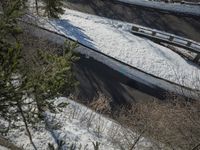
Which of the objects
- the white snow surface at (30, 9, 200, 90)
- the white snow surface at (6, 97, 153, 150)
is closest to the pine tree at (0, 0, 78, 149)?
the white snow surface at (6, 97, 153, 150)

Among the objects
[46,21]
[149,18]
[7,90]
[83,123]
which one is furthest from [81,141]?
[149,18]

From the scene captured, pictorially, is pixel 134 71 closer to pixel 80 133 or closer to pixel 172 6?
pixel 80 133

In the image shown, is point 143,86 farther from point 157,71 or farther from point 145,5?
point 145,5

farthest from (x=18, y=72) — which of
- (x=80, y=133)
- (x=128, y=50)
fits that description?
(x=128, y=50)

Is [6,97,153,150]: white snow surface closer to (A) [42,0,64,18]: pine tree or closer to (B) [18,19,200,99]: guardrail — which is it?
(B) [18,19,200,99]: guardrail

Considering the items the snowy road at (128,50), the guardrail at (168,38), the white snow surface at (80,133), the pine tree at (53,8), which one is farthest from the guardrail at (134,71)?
the white snow surface at (80,133)

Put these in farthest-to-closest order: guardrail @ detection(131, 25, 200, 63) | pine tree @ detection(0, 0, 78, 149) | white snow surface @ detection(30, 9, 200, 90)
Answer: guardrail @ detection(131, 25, 200, 63), white snow surface @ detection(30, 9, 200, 90), pine tree @ detection(0, 0, 78, 149)
